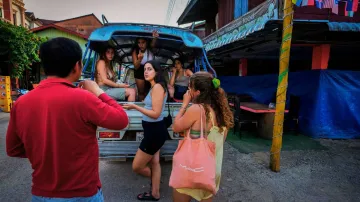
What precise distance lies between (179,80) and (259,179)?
2676 mm

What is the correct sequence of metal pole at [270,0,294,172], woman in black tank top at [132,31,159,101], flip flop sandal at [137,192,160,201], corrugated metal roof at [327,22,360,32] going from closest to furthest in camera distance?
1. flip flop sandal at [137,192,160,201]
2. metal pole at [270,0,294,172]
3. woman in black tank top at [132,31,159,101]
4. corrugated metal roof at [327,22,360,32]

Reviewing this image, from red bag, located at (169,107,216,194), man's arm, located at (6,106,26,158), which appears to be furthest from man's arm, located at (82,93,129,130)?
red bag, located at (169,107,216,194)

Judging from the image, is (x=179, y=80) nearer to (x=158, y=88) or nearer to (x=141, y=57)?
(x=141, y=57)

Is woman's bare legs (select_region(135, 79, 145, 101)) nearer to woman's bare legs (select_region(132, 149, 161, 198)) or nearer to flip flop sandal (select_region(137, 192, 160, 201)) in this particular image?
woman's bare legs (select_region(132, 149, 161, 198))

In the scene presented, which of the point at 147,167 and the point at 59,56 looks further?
the point at 147,167

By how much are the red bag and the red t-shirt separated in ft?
2.47

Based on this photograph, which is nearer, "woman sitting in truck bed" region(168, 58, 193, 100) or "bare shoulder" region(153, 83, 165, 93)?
"bare shoulder" region(153, 83, 165, 93)

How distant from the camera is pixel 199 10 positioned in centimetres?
1482

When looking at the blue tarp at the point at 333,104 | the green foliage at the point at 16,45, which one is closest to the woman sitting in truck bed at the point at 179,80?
the blue tarp at the point at 333,104

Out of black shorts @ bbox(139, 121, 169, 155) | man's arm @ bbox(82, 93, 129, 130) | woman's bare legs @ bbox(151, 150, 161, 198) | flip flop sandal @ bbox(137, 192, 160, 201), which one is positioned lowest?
flip flop sandal @ bbox(137, 192, 160, 201)

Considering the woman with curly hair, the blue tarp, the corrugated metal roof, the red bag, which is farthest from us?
the blue tarp

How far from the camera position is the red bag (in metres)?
1.89

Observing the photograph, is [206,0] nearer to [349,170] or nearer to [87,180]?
[349,170]

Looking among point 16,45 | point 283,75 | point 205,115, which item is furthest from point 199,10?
point 205,115
